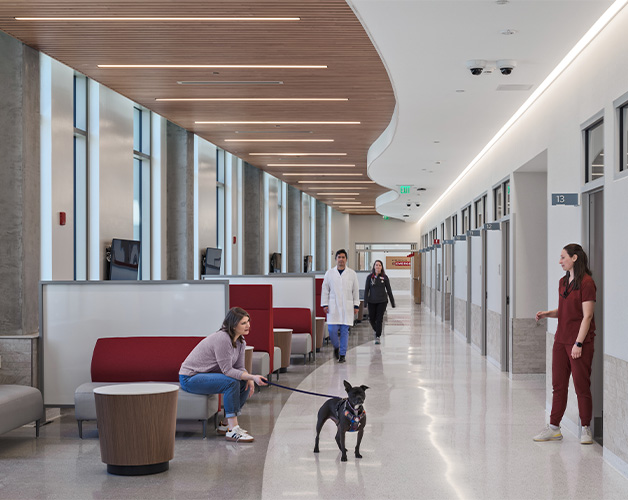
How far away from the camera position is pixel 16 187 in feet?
25.4

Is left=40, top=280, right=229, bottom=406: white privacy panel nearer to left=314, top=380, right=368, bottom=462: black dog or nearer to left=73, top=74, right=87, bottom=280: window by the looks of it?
left=314, top=380, right=368, bottom=462: black dog

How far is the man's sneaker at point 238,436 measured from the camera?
611cm

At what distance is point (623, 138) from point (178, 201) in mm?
9618

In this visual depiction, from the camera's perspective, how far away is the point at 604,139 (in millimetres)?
5867

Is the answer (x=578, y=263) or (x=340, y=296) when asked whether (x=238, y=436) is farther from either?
(x=340, y=296)

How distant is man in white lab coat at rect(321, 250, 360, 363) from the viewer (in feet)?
38.5

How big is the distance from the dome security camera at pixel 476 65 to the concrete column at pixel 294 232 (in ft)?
62.7

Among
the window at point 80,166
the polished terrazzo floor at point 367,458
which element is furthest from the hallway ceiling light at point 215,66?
the polished terrazzo floor at point 367,458

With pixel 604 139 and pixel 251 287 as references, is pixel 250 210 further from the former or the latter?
pixel 604 139

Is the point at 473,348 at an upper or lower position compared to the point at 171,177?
lower

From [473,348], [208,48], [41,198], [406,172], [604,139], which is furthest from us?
[406,172]

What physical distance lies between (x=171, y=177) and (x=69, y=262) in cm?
483

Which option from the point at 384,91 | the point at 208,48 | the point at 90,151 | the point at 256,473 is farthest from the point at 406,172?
the point at 256,473

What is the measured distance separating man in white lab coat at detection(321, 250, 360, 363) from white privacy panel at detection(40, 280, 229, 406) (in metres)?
4.81
